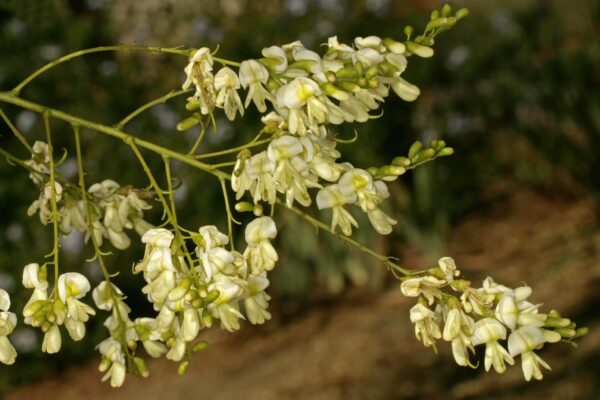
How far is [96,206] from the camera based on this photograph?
177 centimetres

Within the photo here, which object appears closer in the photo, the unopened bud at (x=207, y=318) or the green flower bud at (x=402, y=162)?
the unopened bud at (x=207, y=318)

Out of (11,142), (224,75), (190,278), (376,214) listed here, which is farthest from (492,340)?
(11,142)

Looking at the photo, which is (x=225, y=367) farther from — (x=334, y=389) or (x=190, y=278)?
(x=190, y=278)

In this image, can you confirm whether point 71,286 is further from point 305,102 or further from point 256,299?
point 305,102

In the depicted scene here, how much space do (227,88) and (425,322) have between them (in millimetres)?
441

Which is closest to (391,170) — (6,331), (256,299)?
(256,299)

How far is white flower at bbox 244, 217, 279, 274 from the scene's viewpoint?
4.81 feet

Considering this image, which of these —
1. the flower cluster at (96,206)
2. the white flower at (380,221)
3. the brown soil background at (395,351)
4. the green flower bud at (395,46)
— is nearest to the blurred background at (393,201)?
the brown soil background at (395,351)

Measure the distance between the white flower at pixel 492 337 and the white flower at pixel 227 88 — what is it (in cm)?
46

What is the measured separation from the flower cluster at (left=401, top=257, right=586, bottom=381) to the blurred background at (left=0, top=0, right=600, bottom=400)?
103 inches

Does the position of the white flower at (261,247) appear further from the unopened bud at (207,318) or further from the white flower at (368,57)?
the white flower at (368,57)

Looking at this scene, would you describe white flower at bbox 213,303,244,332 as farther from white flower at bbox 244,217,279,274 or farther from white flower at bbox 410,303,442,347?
white flower at bbox 410,303,442,347

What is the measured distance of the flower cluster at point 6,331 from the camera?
1.47 metres

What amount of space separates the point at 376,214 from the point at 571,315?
3.08 m
